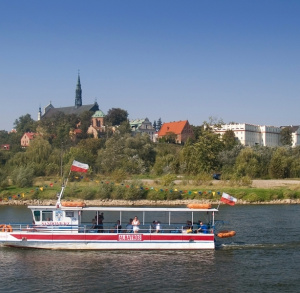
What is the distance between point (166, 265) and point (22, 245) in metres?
11.4

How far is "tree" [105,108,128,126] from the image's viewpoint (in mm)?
165500

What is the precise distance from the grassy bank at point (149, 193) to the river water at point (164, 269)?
29471mm

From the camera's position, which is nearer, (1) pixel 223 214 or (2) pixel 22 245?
(2) pixel 22 245

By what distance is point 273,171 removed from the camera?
293 ft

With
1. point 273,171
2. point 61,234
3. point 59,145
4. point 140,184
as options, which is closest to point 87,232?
point 61,234

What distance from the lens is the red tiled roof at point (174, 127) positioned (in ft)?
567

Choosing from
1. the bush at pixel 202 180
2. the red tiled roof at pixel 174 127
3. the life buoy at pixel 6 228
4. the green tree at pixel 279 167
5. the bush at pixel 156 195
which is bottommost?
the life buoy at pixel 6 228

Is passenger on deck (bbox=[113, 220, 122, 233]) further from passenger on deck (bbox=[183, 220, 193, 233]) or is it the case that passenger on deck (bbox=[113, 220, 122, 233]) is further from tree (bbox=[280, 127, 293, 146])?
tree (bbox=[280, 127, 293, 146])

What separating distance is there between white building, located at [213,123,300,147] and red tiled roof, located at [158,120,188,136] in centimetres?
1516

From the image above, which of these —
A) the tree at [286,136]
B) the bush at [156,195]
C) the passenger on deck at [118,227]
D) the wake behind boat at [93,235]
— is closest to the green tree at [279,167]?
the bush at [156,195]

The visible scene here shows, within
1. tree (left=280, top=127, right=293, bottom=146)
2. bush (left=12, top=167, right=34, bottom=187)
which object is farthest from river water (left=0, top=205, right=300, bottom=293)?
tree (left=280, top=127, right=293, bottom=146)

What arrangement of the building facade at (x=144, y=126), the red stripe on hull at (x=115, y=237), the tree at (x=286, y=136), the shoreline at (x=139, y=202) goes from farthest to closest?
the building facade at (x=144, y=126) → the tree at (x=286, y=136) → the shoreline at (x=139, y=202) → the red stripe on hull at (x=115, y=237)

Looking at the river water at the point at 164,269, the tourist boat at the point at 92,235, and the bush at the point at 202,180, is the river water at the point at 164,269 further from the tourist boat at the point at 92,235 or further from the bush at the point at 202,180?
the bush at the point at 202,180

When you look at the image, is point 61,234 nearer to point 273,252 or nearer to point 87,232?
point 87,232
